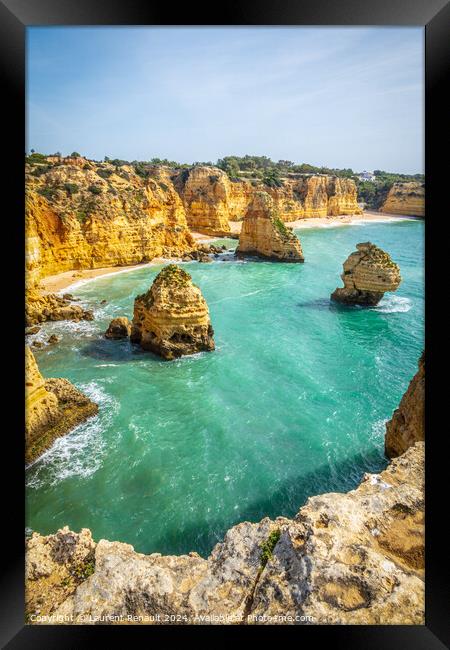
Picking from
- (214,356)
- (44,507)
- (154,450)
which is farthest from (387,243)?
(44,507)

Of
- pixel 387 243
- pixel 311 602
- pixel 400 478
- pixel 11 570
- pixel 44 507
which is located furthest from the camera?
pixel 387 243

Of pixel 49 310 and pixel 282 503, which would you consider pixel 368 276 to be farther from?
pixel 49 310

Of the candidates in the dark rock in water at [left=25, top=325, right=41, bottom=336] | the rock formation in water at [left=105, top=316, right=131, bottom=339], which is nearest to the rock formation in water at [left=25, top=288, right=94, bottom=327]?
the dark rock in water at [left=25, top=325, right=41, bottom=336]

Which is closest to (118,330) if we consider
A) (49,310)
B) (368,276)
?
Result: (49,310)

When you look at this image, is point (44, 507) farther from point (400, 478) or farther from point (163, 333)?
point (163, 333)

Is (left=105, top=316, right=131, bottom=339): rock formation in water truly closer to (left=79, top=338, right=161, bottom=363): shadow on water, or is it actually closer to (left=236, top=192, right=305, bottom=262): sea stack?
(left=79, top=338, right=161, bottom=363): shadow on water

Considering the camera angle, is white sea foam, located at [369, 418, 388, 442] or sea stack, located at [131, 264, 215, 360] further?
sea stack, located at [131, 264, 215, 360]
